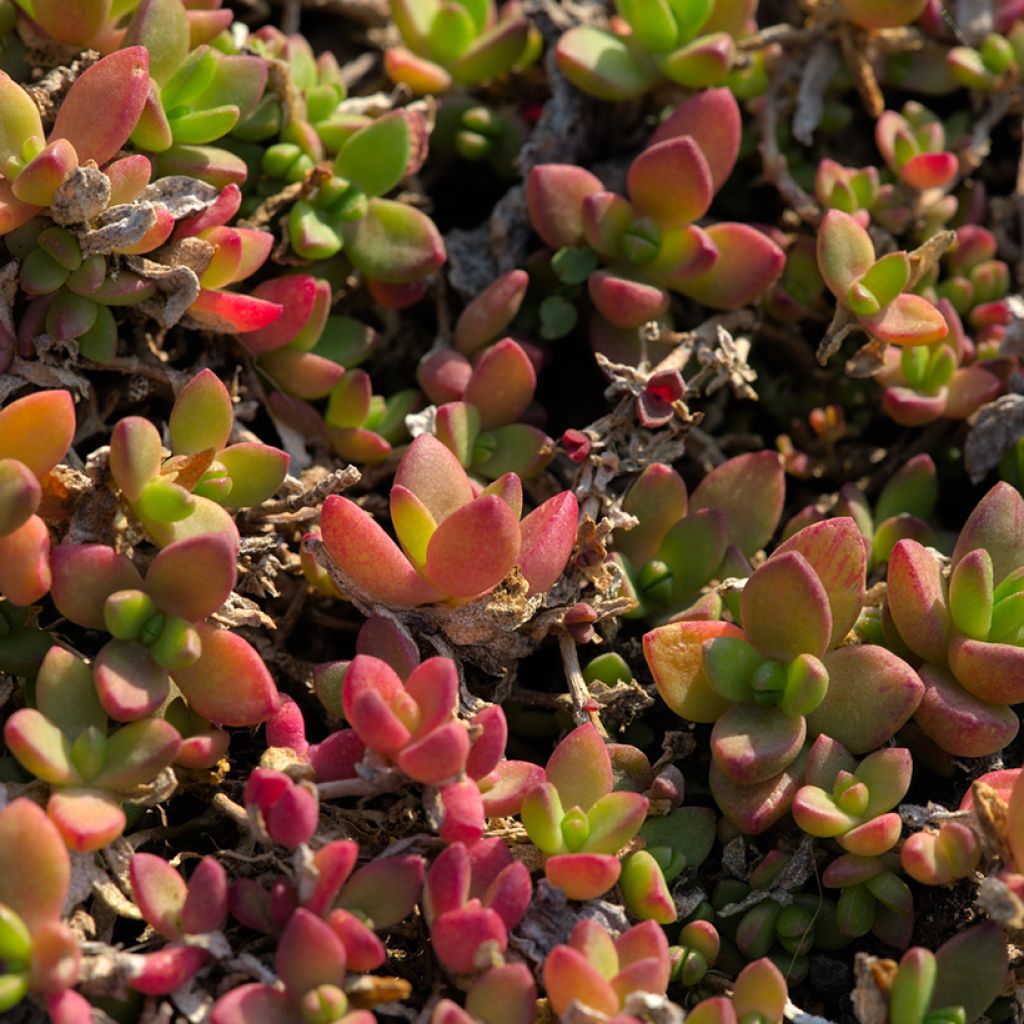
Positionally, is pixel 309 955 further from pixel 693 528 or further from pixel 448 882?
pixel 693 528

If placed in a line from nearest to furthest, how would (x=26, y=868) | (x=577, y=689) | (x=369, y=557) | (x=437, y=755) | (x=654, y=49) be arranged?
(x=26, y=868) → (x=437, y=755) → (x=369, y=557) → (x=577, y=689) → (x=654, y=49)

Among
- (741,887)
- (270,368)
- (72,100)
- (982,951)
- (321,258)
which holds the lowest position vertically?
(741,887)

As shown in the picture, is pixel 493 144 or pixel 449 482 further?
pixel 493 144

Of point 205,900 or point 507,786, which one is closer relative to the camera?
point 205,900

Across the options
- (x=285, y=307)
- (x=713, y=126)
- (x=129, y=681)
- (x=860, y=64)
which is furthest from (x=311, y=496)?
(x=860, y=64)

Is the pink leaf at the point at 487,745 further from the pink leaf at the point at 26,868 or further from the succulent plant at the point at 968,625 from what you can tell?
the succulent plant at the point at 968,625

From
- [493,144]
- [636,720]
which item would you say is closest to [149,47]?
[493,144]

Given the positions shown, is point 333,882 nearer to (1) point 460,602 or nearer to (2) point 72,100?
(1) point 460,602

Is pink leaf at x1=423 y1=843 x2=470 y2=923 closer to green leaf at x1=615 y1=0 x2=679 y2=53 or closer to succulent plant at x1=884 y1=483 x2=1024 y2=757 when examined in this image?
succulent plant at x1=884 y1=483 x2=1024 y2=757

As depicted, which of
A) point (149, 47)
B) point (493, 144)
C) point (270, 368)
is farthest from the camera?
point (493, 144)
